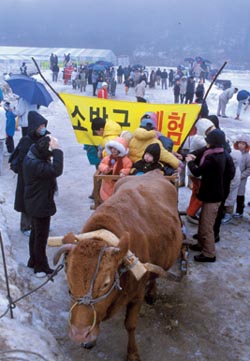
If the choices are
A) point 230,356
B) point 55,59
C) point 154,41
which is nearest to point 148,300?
point 230,356

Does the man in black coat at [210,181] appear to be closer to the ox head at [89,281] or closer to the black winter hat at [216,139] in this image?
the black winter hat at [216,139]

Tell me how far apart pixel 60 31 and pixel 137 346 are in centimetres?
8947

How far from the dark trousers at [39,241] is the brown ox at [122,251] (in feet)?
3.64

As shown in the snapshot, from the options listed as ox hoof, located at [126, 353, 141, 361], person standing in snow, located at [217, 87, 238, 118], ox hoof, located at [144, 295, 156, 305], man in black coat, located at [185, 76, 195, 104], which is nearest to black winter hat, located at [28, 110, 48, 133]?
ox hoof, located at [144, 295, 156, 305]

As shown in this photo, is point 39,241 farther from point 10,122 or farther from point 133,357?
point 10,122

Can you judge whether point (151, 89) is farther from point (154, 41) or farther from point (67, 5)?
point (67, 5)

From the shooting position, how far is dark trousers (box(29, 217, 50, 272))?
524cm

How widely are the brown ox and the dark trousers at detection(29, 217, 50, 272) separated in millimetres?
1109

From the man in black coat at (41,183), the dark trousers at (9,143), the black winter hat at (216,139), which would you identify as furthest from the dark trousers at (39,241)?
the dark trousers at (9,143)

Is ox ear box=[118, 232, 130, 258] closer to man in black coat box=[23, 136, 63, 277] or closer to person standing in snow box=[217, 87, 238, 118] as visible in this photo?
man in black coat box=[23, 136, 63, 277]

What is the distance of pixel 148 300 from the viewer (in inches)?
200

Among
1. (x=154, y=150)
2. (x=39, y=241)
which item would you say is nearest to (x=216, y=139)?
(x=154, y=150)

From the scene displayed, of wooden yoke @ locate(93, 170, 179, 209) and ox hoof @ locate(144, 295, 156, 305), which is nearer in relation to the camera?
ox hoof @ locate(144, 295, 156, 305)

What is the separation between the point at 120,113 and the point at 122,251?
4430 mm
